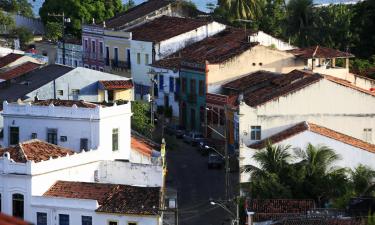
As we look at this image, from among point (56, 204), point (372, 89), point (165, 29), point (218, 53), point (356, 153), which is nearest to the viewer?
point (56, 204)

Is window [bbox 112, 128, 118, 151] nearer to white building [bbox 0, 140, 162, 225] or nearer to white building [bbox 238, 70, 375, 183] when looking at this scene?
white building [bbox 0, 140, 162, 225]

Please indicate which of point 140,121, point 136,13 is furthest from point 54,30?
point 140,121

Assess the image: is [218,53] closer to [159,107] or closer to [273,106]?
[159,107]

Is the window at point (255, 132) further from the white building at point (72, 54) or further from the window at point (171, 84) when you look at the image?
the white building at point (72, 54)

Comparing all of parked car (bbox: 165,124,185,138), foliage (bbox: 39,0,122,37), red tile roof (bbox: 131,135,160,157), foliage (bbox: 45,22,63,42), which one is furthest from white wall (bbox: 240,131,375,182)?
foliage (bbox: 45,22,63,42)

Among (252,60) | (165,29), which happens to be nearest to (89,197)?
(252,60)
